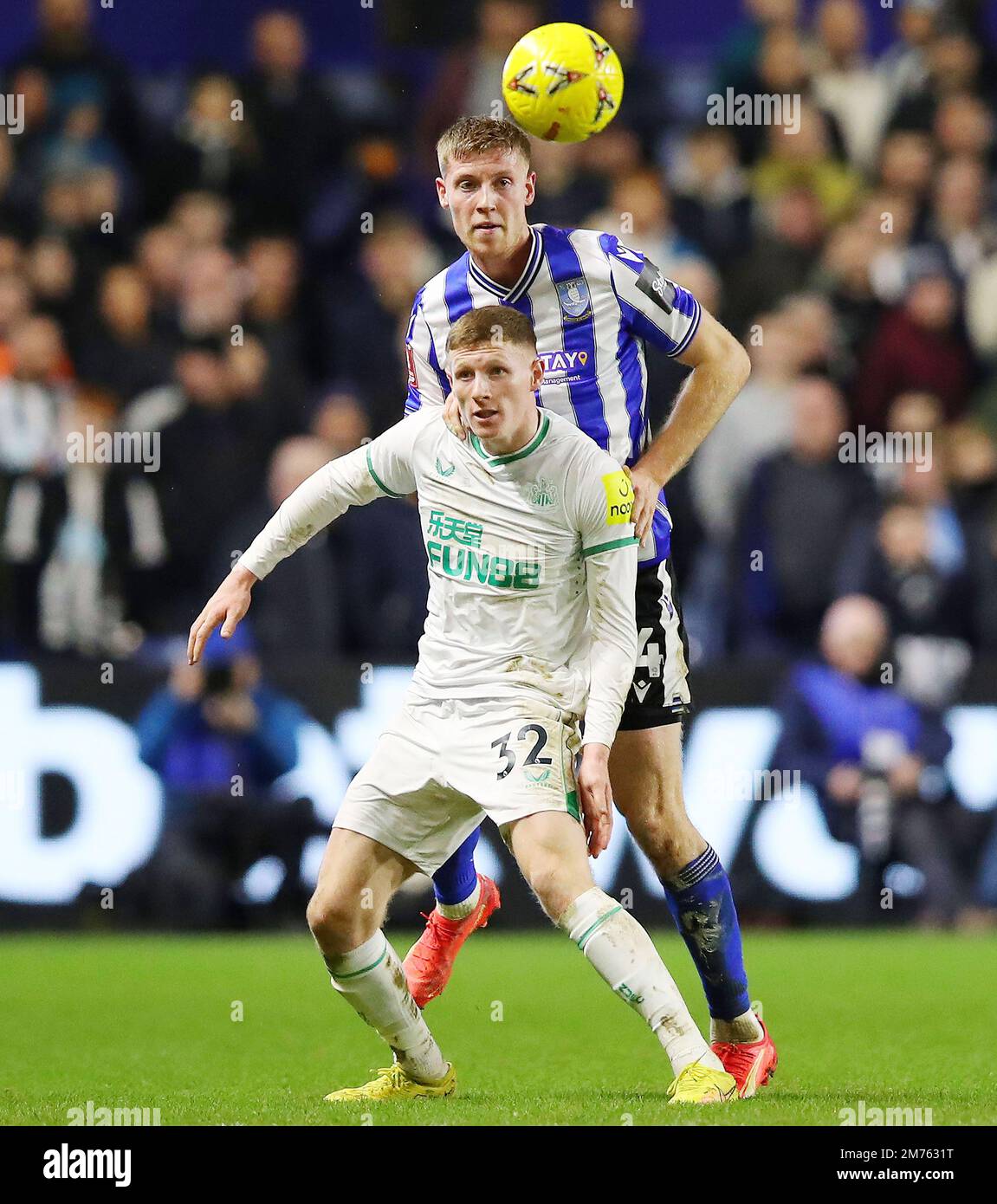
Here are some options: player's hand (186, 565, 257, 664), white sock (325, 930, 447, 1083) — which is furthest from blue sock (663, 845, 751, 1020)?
player's hand (186, 565, 257, 664)

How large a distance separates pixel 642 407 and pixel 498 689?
3.61ft

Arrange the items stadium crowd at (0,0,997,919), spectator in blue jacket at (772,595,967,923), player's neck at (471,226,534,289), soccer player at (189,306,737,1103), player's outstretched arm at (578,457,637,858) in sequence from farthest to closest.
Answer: stadium crowd at (0,0,997,919) → spectator in blue jacket at (772,595,967,923) → player's neck at (471,226,534,289) → player's outstretched arm at (578,457,637,858) → soccer player at (189,306,737,1103)

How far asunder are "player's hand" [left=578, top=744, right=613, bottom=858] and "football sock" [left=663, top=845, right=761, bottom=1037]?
0.70 meters

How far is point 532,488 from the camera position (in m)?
5.32

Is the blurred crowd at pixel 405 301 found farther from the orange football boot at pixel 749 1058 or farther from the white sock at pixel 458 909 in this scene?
the orange football boot at pixel 749 1058

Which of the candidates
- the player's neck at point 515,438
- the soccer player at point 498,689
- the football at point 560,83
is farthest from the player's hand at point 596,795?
the football at point 560,83

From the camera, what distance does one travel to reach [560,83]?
566 centimetres

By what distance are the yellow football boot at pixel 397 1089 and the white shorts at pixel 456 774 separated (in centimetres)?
61

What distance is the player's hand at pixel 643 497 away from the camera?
17.9 ft

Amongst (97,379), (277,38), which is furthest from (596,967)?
(277,38)

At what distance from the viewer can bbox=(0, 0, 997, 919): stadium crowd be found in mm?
10680

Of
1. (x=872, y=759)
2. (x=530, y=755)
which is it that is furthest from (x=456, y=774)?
(x=872, y=759)

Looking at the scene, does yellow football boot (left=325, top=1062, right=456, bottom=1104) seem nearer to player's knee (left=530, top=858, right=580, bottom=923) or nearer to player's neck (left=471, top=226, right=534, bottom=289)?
player's knee (left=530, top=858, right=580, bottom=923)

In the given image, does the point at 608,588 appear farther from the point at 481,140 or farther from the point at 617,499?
the point at 481,140
